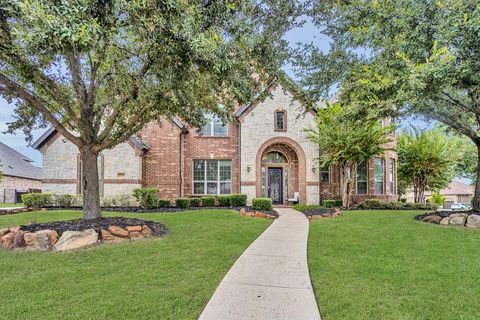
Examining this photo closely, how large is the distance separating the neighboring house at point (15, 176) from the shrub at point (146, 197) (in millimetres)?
19201

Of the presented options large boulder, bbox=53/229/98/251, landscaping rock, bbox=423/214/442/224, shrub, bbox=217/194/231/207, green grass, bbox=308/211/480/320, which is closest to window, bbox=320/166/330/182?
shrub, bbox=217/194/231/207

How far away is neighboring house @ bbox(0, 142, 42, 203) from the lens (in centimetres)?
2885

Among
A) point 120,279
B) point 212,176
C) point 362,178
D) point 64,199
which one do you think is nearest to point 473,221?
point 362,178

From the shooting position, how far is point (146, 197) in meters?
15.0

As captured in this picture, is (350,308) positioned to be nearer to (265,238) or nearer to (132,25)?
(265,238)

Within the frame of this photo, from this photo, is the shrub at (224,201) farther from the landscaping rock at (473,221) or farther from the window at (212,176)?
the landscaping rock at (473,221)

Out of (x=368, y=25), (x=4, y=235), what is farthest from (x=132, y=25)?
(x=368, y=25)

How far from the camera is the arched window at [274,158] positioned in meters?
18.5

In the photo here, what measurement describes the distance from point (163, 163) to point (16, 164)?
23.6m

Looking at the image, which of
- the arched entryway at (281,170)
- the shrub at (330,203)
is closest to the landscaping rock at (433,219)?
the shrub at (330,203)

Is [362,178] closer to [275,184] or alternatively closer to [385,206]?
[385,206]

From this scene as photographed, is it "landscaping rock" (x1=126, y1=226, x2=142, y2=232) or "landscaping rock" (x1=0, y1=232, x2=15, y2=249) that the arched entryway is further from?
"landscaping rock" (x1=0, y1=232, x2=15, y2=249)

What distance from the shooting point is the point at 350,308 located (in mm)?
3926

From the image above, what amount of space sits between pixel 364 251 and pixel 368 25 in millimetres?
5873
